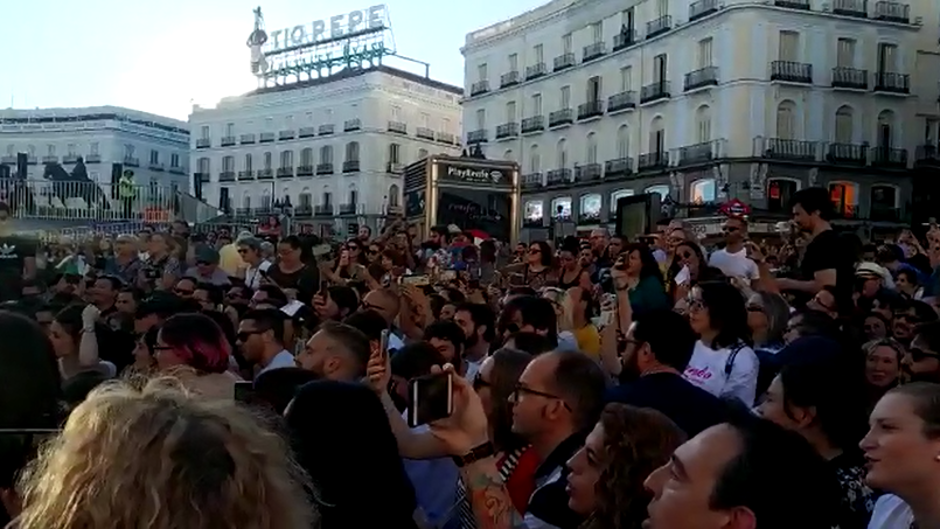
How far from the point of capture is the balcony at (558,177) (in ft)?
157

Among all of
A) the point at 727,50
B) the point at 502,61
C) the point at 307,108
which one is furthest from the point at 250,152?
the point at 727,50

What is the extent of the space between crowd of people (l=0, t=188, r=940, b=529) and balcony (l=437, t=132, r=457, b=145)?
56474 millimetres

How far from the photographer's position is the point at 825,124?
1597 inches

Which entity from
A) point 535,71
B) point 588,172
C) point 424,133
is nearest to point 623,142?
point 588,172

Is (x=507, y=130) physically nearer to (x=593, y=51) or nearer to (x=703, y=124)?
(x=593, y=51)

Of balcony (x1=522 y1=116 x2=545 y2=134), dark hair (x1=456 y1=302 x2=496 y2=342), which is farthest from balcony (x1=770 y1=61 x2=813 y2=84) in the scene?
dark hair (x1=456 y1=302 x2=496 y2=342)

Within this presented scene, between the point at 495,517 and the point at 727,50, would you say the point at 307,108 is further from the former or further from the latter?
the point at 495,517

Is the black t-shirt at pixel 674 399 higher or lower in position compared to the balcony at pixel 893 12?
lower

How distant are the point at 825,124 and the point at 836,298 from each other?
3542 cm

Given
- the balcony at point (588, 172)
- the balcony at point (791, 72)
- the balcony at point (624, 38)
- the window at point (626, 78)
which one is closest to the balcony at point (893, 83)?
the balcony at point (791, 72)

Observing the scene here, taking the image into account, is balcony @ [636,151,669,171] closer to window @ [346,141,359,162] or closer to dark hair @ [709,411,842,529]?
window @ [346,141,359,162]

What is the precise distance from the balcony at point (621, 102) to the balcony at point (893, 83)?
32.1ft

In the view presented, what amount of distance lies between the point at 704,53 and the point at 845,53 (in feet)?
18.8

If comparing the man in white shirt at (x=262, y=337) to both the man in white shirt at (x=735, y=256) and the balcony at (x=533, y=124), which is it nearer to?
the man in white shirt at (x=735, y=256)
